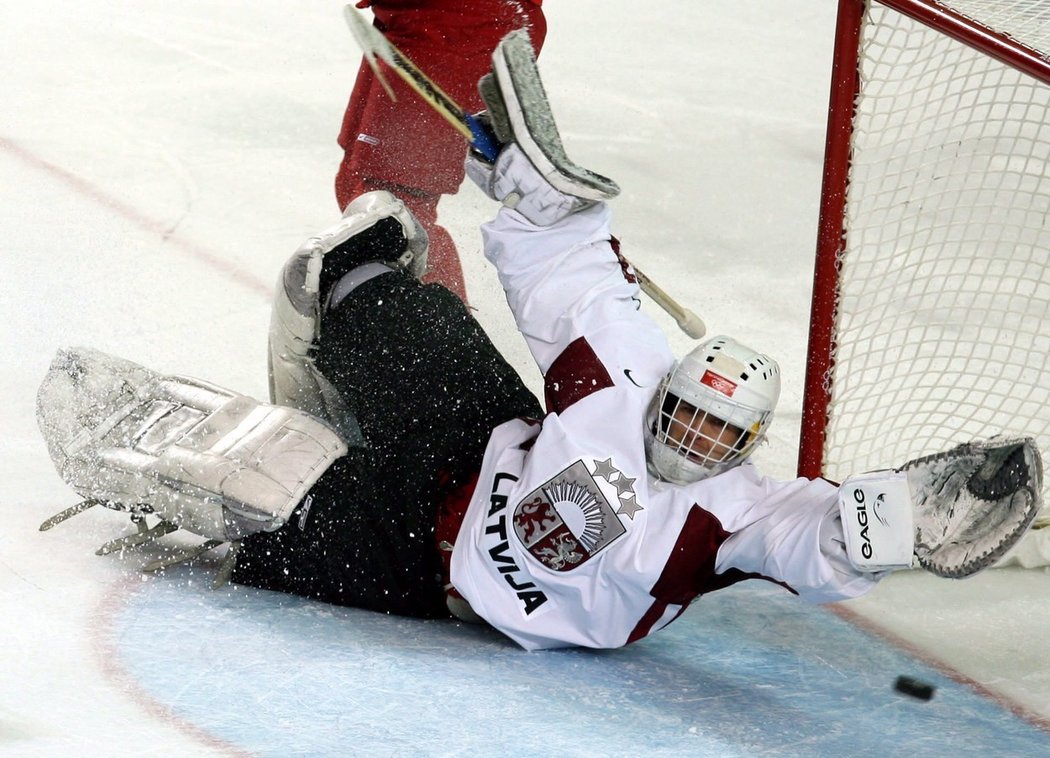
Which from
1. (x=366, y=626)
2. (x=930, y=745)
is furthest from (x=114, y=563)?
(x=930, y=745)

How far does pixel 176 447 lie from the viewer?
1.96 meters

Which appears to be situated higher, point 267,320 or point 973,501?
point 973,501

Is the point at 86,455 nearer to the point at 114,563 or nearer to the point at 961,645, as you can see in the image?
the point at 114,563

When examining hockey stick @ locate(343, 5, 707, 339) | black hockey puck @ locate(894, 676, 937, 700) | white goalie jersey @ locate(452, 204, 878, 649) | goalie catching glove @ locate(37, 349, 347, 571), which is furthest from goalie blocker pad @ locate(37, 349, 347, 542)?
black hockey puck @ locate(894, 676, 937, 700)

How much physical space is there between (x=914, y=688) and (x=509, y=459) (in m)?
0.67

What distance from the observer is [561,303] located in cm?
193

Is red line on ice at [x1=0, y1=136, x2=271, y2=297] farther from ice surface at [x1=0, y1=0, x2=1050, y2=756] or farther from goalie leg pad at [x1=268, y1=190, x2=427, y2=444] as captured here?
goalie leg pad at [x1=268, y1=190, x2=427, y2=444]

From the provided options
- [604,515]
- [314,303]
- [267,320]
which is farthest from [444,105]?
[267,320]

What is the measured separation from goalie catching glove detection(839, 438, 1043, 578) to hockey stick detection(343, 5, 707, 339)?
0.61m

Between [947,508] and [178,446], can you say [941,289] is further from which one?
[178,446]

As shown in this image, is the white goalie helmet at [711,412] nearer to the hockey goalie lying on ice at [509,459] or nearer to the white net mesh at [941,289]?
the hockey goalie lying on ice at [509,459]

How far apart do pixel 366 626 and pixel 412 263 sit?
66 cm

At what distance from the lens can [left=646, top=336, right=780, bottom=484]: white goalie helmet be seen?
68.0 inches

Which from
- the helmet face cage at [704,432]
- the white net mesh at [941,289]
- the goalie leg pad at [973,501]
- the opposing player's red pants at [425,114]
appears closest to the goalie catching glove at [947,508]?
the goalie leg pad at [973,501]
